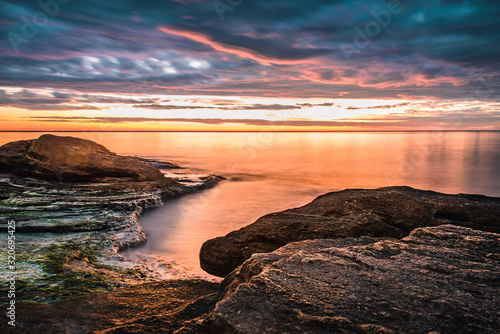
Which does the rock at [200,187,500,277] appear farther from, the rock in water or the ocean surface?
the rock in water

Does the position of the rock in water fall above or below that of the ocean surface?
above

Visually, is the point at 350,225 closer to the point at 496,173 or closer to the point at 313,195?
the point at 313,195

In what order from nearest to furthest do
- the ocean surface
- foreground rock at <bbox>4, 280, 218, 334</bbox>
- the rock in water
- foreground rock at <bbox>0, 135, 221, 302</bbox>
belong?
foreground rock at <bbox>4, 280, 218, 334</bbox>
foreground rock at <bbox>0, 135, 221, 302</bbox>
the ocean surface
the rock in water

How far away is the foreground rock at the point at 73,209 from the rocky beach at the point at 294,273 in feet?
0.27

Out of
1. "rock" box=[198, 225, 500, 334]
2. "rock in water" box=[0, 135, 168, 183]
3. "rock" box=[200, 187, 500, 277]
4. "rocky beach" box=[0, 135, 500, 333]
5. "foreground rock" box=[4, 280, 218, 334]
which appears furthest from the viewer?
"rock in water" box=[0, 135, 168, 183]

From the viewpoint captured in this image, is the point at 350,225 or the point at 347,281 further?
the point at 350,225

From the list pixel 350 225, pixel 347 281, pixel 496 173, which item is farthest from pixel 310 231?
pixel 496 173

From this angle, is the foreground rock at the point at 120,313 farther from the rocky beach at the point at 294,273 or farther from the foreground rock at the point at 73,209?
the foreground rock at the point at 73,209

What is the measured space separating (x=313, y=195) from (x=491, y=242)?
19194mm

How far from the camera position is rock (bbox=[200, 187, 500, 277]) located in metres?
8.77

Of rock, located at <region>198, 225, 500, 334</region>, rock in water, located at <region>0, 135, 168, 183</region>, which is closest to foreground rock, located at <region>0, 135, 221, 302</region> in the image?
rock in water, located at <region>0, 135, 168, 183</region>

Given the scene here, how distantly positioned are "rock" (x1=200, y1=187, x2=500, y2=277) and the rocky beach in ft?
0.12

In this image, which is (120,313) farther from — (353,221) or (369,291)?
(353,221)

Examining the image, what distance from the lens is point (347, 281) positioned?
5.21m
